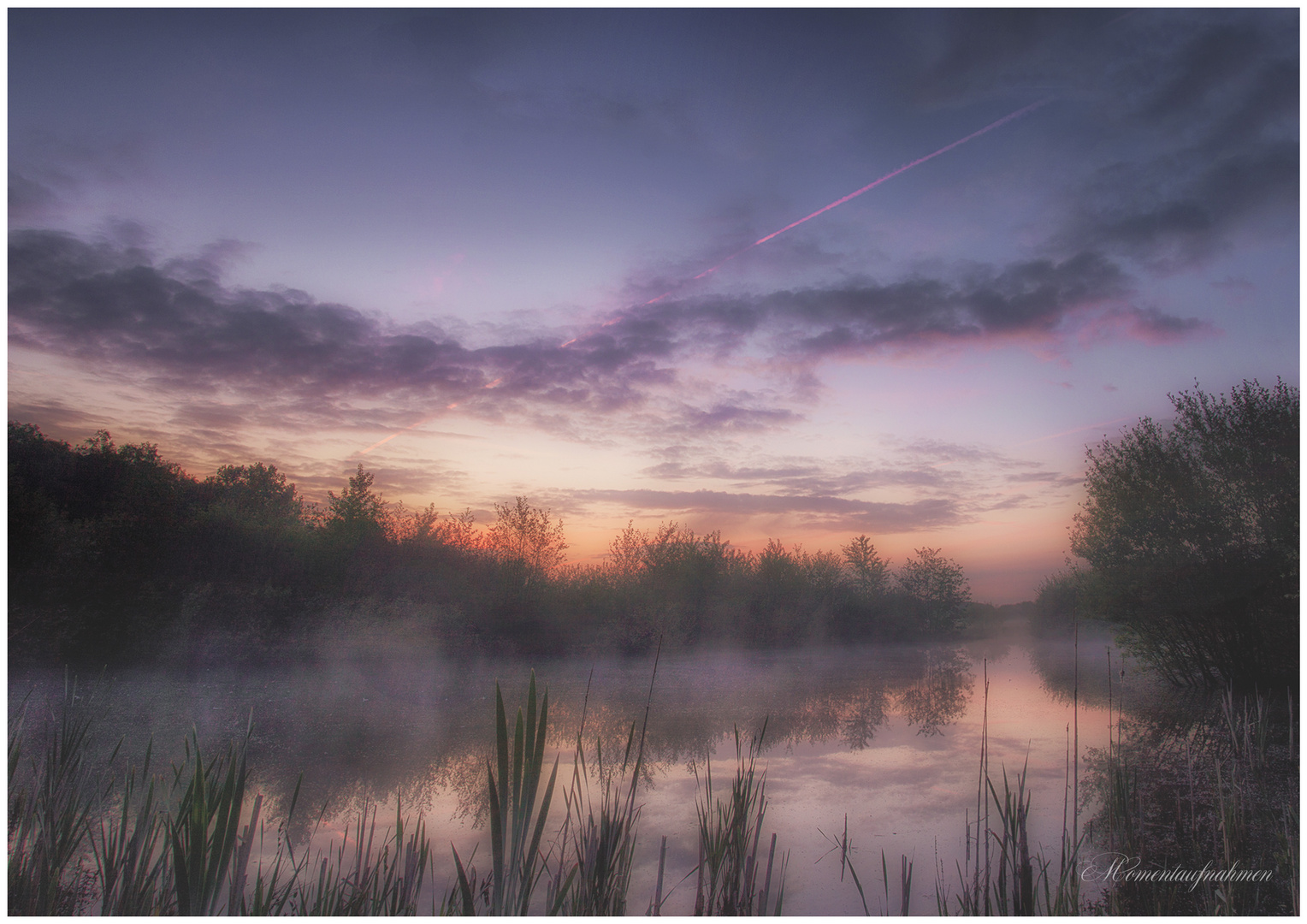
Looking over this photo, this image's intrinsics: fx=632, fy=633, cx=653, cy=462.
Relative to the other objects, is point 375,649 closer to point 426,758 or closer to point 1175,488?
point 426,758

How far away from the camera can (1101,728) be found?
1024cm

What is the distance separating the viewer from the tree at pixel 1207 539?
10406mm

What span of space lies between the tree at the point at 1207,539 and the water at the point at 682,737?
187cm

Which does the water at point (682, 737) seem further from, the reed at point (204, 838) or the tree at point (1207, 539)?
the tree at point (1207, 539)

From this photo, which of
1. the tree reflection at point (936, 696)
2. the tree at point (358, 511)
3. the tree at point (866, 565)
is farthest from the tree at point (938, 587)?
the tree at point (358, 511)

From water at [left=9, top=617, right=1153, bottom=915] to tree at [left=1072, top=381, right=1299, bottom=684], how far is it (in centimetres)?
187

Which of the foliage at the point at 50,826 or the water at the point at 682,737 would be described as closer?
the foliage at the point at 50,826

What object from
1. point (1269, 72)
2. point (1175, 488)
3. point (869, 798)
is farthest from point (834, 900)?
point (1175, 488)

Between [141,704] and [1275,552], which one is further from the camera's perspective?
[141,704]

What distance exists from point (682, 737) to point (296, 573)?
12.5m

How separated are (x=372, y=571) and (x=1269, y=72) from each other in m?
19.5

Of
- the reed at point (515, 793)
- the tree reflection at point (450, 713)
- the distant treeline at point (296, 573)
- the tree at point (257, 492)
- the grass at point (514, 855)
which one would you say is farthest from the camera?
the tree at point (257, 492)

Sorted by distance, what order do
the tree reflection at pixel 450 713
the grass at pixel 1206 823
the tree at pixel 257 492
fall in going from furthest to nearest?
the tree at pixel 257 492
the tree reflection at pixel 450 713
the grass at pixel 1206 823

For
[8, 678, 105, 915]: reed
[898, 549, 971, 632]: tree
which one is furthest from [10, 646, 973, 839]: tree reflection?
[898, 549, 971, 632]: tree
